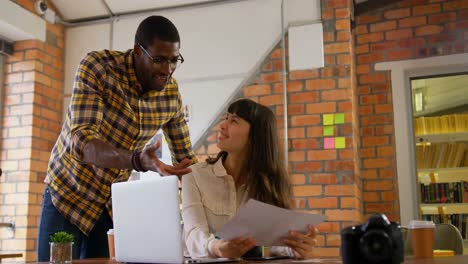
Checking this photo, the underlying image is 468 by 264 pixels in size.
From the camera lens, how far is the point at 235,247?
142 cm

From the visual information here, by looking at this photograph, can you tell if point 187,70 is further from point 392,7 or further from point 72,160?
point 72,160

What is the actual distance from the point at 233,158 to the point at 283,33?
1759mm

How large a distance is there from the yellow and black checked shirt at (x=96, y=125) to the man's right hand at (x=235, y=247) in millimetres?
630

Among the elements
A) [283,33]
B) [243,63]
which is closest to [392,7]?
[283,33]

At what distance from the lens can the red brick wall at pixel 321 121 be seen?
134 inches

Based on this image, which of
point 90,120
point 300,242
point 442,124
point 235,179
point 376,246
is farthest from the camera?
point 442,124

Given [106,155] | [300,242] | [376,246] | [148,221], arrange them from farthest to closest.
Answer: [106,155] < [300,242] < [148,221] < [376,246]

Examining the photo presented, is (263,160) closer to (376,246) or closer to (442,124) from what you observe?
(376,246)

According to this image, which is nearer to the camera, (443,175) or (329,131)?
(329,131)

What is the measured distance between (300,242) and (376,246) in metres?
0.63

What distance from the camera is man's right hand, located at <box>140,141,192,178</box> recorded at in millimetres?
1387

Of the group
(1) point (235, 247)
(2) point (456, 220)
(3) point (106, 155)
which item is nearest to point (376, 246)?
(1) point (235, 247)

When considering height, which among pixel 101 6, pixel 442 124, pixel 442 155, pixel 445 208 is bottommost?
pixel 445 208

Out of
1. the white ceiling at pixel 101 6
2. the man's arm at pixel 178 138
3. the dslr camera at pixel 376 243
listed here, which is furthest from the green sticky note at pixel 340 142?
the dslr camera at pixel 376 243
